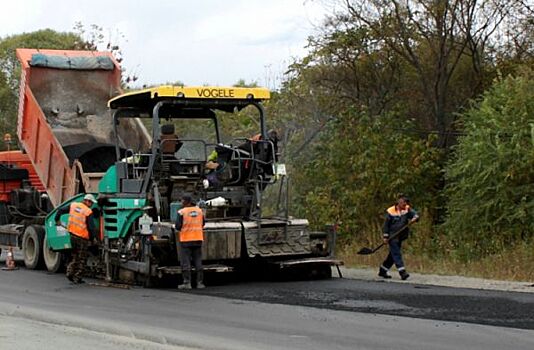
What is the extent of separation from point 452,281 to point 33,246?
7.59 metres

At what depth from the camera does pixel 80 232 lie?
50.4 ft

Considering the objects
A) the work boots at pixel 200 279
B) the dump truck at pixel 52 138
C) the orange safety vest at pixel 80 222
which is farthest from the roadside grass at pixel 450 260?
the orange safety vest at pixel 80 222

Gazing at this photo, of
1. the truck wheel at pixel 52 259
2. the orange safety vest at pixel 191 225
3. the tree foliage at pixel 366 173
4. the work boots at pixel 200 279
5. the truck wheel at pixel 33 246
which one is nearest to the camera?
the orange safety vest at pixel 191 225

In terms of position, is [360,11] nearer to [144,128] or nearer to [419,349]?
[144,128]

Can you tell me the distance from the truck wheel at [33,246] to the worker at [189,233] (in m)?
4.58

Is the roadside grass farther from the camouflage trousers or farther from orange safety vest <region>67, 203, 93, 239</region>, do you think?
orange safety vest <region>67, 203, 93, 239</region>

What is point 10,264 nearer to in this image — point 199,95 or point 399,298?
point 199,95

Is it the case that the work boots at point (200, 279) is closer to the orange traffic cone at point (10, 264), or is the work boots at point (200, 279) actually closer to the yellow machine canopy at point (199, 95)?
the yellow machine canopy at point (199, 95)

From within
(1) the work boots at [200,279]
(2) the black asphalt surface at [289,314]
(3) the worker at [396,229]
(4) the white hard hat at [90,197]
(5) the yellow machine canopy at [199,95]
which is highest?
(5) the yellow machine canopy at [199,95]

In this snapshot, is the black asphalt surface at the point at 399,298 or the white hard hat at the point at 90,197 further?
the white hard hat at the point at 90,197

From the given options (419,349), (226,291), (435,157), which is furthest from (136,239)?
(435,157)

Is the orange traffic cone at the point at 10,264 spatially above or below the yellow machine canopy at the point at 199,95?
below

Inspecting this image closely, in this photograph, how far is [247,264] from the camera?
1544 centimetres

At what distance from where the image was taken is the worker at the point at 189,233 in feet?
45.5
